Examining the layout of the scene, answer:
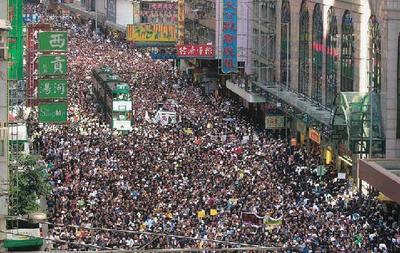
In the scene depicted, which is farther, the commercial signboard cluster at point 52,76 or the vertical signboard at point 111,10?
the vertical signboard at point 111,10

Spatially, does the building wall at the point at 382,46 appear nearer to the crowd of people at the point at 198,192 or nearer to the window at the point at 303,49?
the window at the point at 303,49

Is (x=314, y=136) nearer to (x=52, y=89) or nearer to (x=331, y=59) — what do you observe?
(x=331, y=59)

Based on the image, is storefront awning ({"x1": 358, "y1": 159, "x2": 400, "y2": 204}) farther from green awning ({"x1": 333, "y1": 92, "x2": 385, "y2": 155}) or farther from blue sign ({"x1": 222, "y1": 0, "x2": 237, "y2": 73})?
blue sign ({"x1": 222, "y1": 0, "x2": 237, "y2": 73})

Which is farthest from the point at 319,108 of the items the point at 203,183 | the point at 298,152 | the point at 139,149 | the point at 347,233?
the point at 347,233

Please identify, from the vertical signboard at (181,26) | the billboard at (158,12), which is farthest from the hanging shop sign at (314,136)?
the billboard at (158,12)

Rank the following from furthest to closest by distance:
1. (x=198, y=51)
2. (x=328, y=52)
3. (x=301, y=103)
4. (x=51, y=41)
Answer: (x=198, y=51), (x=301, y=103), (x=328, y=52), (x=51, y=41)

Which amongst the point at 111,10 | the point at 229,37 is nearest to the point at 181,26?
the point at 229,37
